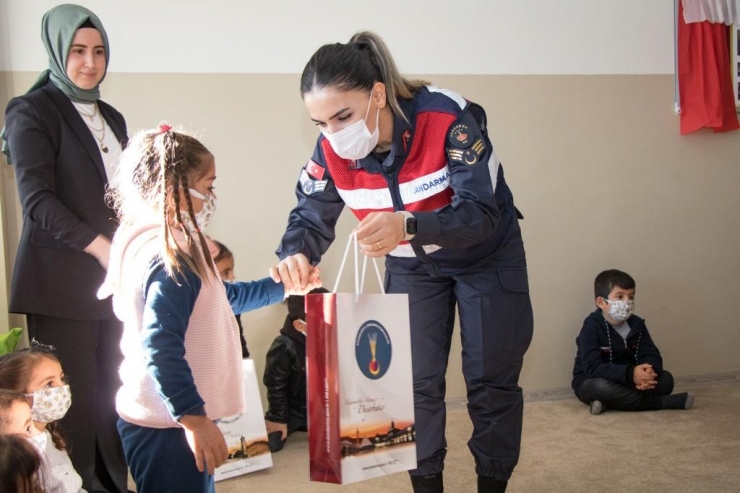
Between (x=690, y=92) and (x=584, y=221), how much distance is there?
0.82 m

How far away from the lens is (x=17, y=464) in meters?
1.56

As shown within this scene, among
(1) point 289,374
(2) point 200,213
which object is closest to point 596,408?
(1) point 289,374

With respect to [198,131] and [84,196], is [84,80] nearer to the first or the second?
[84,196]

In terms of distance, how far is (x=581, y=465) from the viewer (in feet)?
9.34

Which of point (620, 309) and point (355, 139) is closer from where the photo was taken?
point (355, 139)

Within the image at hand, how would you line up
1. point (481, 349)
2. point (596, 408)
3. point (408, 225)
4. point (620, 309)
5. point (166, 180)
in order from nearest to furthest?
point (166, 180) < point (408, 225) < point (481, 349) < point (596, 408) < point (620, 309)

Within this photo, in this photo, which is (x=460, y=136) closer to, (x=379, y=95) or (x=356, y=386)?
(x=379, y=95)

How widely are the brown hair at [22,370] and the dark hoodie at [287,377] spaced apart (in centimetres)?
127

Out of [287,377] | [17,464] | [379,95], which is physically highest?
[379,95]

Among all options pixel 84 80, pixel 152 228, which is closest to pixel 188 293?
pixel 152 228

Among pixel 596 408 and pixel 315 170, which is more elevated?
pixel 315 170

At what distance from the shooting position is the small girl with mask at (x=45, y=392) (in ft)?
6.47

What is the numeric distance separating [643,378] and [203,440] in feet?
8.41

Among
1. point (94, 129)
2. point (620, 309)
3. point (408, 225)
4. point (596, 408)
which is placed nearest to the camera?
point (408, 225)
